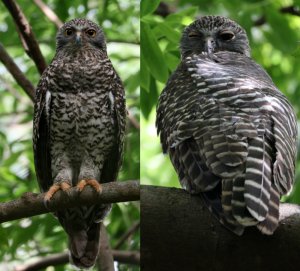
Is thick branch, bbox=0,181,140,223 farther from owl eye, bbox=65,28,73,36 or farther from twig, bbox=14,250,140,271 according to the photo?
owl eye, bbox=65,28,73,36

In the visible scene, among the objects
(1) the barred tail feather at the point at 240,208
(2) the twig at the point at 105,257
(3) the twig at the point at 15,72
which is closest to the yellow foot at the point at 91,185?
(2) the twig at the point at 105,257

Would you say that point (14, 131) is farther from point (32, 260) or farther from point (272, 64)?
point (272, 64)

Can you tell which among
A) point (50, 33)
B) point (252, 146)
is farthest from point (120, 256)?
point (50, 33)

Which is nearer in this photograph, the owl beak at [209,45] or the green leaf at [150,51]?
the green leaf at [150,51]

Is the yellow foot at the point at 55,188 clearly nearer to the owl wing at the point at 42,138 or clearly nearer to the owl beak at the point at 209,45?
the owl wing at the point at 42,138

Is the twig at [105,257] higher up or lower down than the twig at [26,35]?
lower down

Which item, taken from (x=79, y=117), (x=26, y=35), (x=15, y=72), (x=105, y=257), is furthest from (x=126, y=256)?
(x=26, y=35)

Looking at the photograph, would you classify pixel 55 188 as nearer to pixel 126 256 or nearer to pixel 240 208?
pixel 126 256
